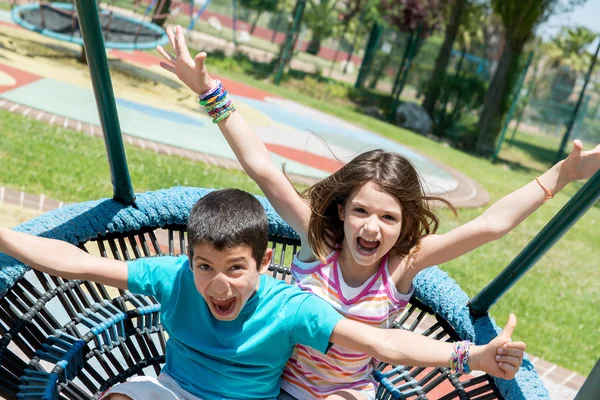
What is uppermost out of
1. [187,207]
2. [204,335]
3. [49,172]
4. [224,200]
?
[224,200]

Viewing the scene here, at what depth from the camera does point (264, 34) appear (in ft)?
61.6

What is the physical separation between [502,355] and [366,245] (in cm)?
46

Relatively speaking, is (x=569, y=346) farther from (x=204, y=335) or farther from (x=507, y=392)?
(x=204, y=335)

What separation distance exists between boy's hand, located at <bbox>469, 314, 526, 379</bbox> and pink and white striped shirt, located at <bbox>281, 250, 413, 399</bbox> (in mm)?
399

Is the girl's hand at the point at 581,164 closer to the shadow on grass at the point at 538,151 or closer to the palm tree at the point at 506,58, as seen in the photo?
the palm tree at the point at 506,58

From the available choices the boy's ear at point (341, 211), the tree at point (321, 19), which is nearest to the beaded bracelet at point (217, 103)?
the boy's ear at point (341, 211)

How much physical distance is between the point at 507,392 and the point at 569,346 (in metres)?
2.42

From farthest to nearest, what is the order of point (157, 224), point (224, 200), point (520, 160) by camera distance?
point (520, 160) < point (157, 224) < point (224, 200)

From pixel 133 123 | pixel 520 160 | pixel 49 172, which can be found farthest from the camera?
pixel 520 160

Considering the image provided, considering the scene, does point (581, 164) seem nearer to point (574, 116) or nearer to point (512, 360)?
point (512, 360)

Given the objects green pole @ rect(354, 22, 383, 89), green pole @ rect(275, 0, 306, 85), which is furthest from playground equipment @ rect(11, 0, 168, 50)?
green pole @ rect(354, 22, 383, 89)

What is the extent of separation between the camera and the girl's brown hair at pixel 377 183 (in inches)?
67.5

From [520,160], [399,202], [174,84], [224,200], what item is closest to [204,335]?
[224,200]

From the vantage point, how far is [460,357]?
136 cm
